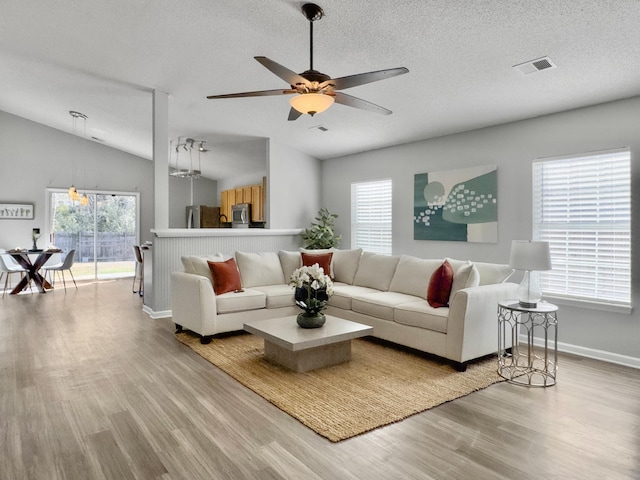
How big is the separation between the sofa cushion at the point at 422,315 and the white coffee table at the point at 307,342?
0.49 metres

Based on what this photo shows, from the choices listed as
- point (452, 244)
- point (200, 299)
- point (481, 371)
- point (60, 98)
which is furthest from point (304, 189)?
point (481, 371)

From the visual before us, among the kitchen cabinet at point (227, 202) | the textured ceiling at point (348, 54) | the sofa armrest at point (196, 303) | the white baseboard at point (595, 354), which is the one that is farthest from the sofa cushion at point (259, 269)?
the kitchen cabinet at point (227, 202)

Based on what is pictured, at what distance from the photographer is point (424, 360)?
12.5 ft

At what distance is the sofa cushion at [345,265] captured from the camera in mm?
5363

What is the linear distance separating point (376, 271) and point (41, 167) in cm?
750

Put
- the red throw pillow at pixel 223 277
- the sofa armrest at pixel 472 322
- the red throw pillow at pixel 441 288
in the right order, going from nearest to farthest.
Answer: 1. the sofa armrest at pixel 472 322
2. the red throw pillow at pixel 441 288
3. the red throw pillow at pixel 223 277

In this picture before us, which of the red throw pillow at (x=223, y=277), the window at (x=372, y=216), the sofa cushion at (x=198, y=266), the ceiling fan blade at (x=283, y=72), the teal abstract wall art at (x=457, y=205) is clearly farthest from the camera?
the window at (x=372, y=216)

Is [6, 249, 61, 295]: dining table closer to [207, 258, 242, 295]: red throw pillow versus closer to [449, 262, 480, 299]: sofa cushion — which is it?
[207, 258, 242, 295]: red throw pillow

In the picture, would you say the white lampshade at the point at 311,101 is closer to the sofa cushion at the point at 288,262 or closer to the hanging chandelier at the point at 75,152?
the sofa cushion at the point at 288,262

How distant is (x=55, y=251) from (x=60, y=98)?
289cm

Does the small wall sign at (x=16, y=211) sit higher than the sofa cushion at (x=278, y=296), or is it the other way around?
the small wall sign at (x=16, y=211)

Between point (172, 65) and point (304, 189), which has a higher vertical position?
point (172, 65)

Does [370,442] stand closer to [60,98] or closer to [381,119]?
[381,119]

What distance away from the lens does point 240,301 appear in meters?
4.51
